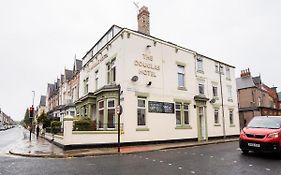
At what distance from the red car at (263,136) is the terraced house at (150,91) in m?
8.59

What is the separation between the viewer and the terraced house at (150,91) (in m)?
17.3

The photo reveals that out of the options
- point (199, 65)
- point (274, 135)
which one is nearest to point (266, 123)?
point (274, 135)

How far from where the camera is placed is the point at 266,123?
10.9 meters

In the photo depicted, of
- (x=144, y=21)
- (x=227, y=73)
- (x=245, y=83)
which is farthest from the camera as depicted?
(x=245, y=83)

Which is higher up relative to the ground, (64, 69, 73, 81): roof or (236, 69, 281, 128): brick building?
(64, 69, 73, 81): roof

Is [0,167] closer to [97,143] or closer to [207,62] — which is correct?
[97,143]

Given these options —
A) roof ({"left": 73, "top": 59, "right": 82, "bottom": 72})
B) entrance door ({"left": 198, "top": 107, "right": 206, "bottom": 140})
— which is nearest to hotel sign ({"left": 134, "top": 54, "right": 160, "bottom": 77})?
entrance door ({"left": 198, "top": 107, "right": 206, "bottom": 140})

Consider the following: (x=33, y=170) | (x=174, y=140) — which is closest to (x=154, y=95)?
(x=174, y=140)

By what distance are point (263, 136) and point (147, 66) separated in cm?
1107

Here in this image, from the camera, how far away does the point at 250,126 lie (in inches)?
436

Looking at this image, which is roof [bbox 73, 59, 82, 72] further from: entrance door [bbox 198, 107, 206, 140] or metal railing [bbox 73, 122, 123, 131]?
entrance door [bbox 198, 107, 206, 140]

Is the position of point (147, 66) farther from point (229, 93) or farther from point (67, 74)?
point (67, 74)

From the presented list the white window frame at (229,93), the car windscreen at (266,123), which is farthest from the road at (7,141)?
the white window frame at (229,93)

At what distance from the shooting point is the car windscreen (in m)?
10.5
